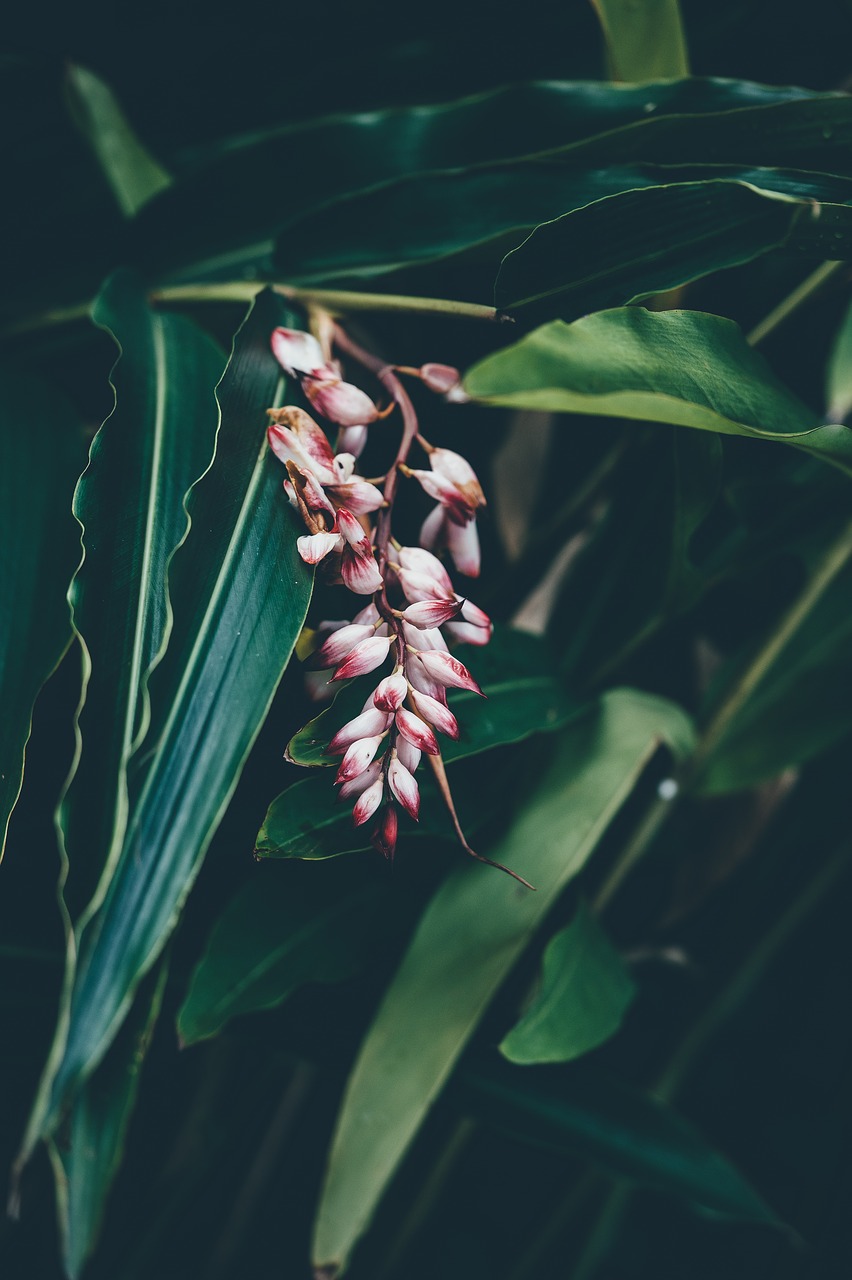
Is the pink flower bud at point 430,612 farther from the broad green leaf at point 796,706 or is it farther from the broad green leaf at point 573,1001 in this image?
the broad green leaf at point 796,706

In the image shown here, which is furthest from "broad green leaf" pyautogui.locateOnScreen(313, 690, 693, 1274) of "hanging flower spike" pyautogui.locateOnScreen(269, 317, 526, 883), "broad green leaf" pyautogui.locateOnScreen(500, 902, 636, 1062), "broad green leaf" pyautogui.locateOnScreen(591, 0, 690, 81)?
"broad green leaf" pyautogui.locateOnScreen(591, 0, 690, 81)

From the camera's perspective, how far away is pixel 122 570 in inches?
10.8

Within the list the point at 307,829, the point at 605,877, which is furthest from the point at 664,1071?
the point at 307,829

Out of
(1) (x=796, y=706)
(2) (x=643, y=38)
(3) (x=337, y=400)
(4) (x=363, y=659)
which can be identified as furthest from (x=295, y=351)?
(1) (x=796, y=706)

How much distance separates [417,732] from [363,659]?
3cm

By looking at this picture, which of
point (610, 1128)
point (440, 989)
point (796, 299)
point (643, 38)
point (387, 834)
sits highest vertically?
Result: point (643, 38)

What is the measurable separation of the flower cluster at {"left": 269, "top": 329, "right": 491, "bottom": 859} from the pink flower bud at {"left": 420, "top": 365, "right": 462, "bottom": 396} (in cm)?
3

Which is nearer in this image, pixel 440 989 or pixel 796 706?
pixel 440 989

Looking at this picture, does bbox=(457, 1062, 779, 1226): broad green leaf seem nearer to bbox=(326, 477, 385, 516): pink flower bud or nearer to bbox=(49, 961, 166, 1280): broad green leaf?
bbox=(49, 961, 166, 1280): broad green leaf

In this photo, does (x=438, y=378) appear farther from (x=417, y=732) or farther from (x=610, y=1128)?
(x=610, y=1128)

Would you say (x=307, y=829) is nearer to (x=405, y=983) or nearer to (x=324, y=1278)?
(x=405, y=983)

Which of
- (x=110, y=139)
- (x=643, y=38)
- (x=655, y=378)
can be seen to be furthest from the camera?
(x=110, y=139)

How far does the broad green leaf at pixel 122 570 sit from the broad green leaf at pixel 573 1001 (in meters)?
0.21

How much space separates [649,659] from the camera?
56 centimetres
